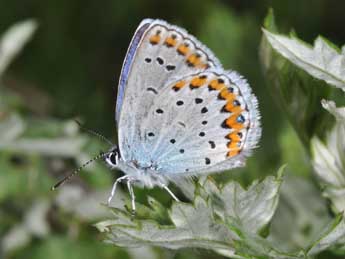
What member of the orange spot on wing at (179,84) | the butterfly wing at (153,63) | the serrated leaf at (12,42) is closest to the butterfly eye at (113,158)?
the butterfly wing at (153,63)

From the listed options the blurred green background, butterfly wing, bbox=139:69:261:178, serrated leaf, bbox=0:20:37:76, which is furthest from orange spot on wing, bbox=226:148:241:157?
serrated leaf, bbox=0:20:37:76

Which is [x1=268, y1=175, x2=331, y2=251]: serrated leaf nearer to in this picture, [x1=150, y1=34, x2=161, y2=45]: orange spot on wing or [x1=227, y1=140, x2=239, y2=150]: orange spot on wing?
[x1=227, y1=140, x2=239, y2=150]: orange spot on wing

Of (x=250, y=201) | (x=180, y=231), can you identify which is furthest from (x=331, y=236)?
(x=180, y=231)

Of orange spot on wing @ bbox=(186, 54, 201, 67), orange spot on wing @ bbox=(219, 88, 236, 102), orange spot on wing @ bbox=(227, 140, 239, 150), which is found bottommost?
orange spot on wing @ bbox=(227, 140, 239, 150)

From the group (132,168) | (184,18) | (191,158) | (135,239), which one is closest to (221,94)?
(191,158)

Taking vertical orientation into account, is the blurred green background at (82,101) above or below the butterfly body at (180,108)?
below

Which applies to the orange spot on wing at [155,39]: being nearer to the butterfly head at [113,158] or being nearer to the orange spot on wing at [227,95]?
the orange spot on wing at [227,95]
